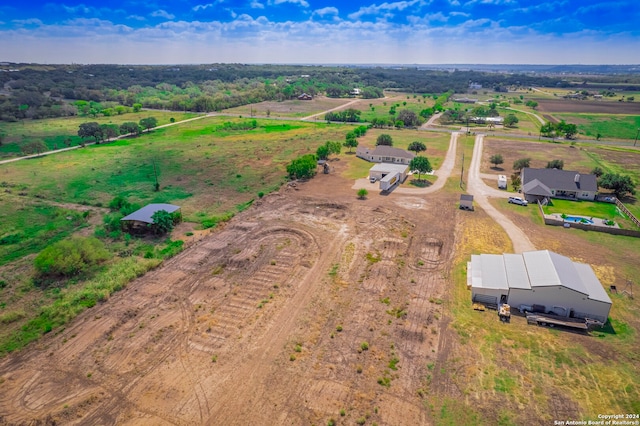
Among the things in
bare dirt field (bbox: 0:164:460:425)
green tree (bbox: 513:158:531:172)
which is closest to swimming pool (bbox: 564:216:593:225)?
bare dirt field (bbox: 0:164:460:425)

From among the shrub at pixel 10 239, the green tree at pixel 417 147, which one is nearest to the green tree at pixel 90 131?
the shrub at pixel 10 239

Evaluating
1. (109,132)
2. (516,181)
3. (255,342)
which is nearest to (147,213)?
(255,342)

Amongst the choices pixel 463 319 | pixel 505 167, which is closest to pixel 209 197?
pixel 463 319

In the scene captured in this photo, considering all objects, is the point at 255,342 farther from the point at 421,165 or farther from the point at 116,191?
the point at 421,165

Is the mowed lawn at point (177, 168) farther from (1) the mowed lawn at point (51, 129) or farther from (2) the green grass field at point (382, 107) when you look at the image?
(2) the green grass field at point (382, 107)

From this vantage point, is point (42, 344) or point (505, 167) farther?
point (505, 167)

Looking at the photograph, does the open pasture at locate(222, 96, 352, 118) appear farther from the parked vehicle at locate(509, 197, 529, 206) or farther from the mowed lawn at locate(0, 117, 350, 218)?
the parked vehicle at locate(509, 197, 529, 206)

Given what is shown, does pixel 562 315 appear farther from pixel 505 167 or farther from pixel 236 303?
pixel 505 167
